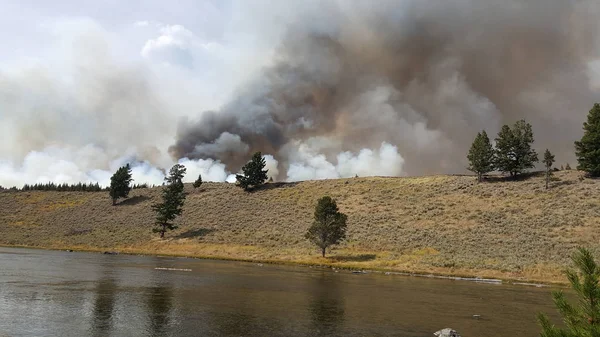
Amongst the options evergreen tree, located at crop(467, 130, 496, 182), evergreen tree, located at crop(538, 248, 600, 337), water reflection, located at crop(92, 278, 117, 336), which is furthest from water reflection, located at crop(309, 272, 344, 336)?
evergreen tree, located at crop(467, 130, 496, 182)

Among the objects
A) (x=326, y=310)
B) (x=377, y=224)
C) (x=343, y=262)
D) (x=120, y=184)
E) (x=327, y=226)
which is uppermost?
(x=120, y=184)

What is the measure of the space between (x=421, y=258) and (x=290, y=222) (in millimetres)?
34247

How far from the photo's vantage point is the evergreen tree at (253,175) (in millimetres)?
118312

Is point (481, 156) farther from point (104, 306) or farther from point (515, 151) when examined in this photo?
point (104, 306)

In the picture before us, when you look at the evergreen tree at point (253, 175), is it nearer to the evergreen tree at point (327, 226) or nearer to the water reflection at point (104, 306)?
the evergreen tree at point (327, 226)

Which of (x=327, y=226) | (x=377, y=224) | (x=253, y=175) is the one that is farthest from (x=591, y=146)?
(x=253, y=175)

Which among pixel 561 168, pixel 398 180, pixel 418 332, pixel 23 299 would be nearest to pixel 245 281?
pixel 23 299

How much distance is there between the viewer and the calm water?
57.3 feet

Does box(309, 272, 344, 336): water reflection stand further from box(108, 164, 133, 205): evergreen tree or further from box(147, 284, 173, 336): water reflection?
box(108, 164, 133, 205): evergreen tree

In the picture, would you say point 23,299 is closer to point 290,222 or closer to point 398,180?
point 290,222

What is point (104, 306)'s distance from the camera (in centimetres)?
2119

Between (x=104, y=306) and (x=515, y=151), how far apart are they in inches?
3711

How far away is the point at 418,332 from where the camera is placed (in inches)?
745

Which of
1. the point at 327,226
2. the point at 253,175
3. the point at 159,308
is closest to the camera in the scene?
the point at 159,308
